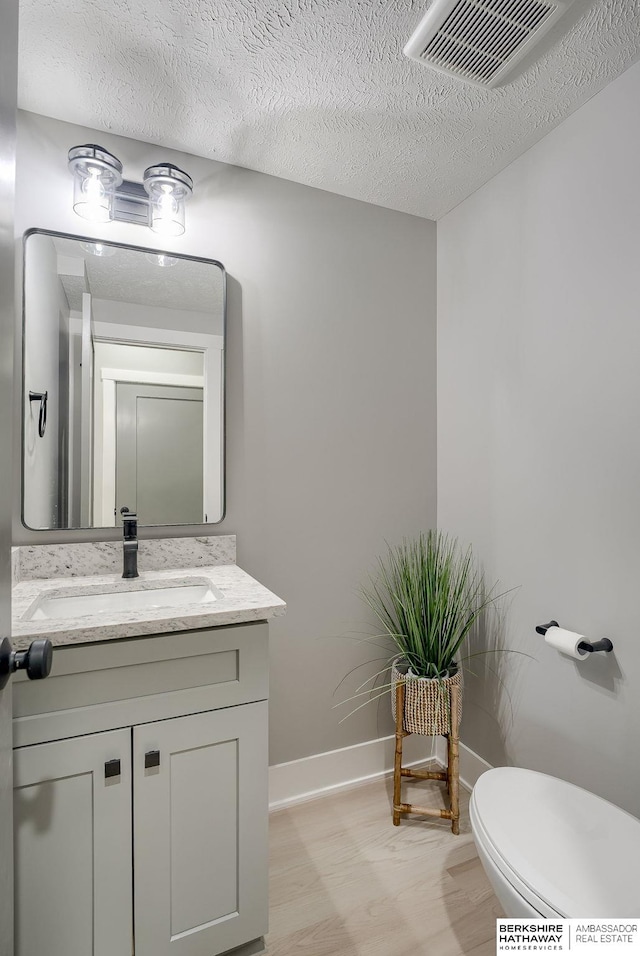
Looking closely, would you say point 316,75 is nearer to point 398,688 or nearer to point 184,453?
point 184,453

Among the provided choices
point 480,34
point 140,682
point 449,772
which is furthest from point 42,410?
point 449,772

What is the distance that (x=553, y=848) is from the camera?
3.95 feet

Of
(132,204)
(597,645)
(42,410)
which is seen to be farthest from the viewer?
(132,204)

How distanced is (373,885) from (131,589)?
118 cm

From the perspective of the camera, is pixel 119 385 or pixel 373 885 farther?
pixel 119 385

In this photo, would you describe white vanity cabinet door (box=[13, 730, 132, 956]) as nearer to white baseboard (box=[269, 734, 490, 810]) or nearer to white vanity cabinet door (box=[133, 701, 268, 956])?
white vanity cabinet door (box=[133, 701, 268, 956])

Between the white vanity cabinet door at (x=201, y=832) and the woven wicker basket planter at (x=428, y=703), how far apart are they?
693mm

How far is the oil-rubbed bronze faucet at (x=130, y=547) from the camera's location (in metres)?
1.63

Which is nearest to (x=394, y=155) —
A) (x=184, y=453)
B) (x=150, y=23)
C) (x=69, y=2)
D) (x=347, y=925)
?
(x=150, y=23)

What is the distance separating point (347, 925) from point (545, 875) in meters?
0.64

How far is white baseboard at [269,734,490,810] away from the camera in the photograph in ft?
6.47

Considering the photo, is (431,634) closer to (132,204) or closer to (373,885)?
(373,885)

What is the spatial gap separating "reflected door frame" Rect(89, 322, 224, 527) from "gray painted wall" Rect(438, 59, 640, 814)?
3.27 feet

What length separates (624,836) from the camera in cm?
119
